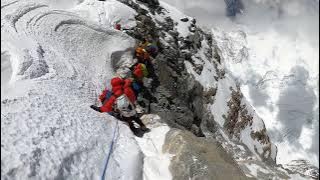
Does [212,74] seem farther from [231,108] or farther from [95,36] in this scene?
[95,36]

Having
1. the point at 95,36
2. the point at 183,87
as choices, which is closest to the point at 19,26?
the point at 95,36

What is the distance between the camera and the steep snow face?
12367 millimetres

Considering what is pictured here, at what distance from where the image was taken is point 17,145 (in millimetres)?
11969

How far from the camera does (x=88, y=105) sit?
18.1 m

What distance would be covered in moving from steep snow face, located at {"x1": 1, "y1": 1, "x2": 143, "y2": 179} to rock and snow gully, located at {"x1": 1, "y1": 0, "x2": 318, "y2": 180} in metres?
0.04

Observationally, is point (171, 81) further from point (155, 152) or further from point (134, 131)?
point (155, 152)

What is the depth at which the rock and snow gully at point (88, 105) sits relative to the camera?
1305 centimetres

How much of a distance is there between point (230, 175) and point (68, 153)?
17.5ft

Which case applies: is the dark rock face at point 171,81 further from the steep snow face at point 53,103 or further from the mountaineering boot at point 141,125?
the mountaineering boot at point 141,125

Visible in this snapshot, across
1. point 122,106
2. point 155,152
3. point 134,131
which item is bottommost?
point 134,131

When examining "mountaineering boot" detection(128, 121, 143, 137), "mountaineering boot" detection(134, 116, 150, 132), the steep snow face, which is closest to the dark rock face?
the steep snow face

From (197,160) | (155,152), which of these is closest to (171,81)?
(155,152)

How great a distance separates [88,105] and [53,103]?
8.89ft

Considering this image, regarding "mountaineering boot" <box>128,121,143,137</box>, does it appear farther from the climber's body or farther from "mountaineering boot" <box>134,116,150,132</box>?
"mountaineering boot" <box>134,116,150,132</box>
